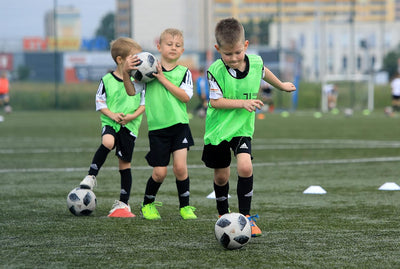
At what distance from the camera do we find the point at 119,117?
6.60 meters

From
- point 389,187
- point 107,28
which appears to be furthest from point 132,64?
point 107,28

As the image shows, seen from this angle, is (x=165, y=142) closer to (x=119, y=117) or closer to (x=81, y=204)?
(x=119, y=117)

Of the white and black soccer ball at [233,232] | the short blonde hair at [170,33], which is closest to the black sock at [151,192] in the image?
the short blonde hair at [170,33]

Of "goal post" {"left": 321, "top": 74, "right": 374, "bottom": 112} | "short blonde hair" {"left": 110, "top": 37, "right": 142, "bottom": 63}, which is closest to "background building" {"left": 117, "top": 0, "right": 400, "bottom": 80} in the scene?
"goal post" {"left": 321, "top": 74, "right": 374, "bottom": 112}

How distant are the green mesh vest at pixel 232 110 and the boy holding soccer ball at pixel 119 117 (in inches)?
49.8

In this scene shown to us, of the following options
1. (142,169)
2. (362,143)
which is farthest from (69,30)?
(142,169)

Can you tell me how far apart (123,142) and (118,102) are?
36cm

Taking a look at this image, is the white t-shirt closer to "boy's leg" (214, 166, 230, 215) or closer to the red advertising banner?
the red advertising banner

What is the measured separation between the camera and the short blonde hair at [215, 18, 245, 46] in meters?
5.24

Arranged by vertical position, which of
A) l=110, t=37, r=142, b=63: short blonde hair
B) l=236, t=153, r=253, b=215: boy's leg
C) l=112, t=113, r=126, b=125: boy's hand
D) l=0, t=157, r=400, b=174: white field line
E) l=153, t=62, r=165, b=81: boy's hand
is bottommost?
l=0, t=157, r=400, b=174: white field line

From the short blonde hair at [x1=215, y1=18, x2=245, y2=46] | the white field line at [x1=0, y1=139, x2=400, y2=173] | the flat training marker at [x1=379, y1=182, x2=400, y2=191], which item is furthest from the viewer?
the white field line at [x1=0, y1=139, x2=400, y2=173]

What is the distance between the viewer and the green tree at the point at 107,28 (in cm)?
4066

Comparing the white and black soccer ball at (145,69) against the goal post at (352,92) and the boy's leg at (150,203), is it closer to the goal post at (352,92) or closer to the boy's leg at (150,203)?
the boy's leg at (150,203)

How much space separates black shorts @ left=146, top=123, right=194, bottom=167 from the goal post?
36.3 meters
